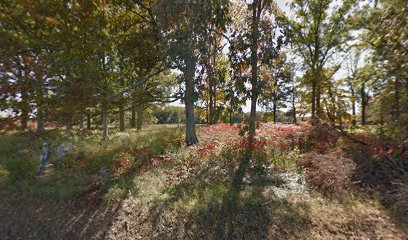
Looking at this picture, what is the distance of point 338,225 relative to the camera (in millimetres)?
3580

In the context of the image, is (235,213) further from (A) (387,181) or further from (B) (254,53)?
(B) (254,53)

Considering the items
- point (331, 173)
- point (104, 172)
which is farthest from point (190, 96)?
point (331, 173)

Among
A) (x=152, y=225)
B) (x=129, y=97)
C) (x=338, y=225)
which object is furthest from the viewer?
(x=129, y=97)

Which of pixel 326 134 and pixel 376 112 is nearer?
pixel 376 112

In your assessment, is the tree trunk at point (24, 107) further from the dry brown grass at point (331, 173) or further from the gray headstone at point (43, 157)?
Answer: the dry brown grass at point (331, 173)

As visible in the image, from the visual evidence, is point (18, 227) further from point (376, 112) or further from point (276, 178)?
point (376, 112)

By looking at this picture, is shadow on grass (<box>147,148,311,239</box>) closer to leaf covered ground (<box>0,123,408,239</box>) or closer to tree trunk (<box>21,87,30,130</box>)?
leaf covered ground (<box>0,123,408,239</box>)

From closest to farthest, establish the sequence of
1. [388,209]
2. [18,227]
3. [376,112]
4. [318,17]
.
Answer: [388,209] < [18,227] < [376,112] < [318,17]

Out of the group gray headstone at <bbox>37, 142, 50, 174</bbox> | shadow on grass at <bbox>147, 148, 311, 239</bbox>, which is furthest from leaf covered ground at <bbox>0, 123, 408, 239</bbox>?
gray headstone at <bbox>37, 142, 50, 174</bbox>

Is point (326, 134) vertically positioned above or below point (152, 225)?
above

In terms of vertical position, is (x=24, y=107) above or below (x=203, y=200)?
above

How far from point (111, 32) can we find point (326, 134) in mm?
9268

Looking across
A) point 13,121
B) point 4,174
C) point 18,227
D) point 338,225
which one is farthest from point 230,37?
point 4,174

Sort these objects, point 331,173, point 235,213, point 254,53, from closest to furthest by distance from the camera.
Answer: point 235,213, point 331,173, point 254,53
